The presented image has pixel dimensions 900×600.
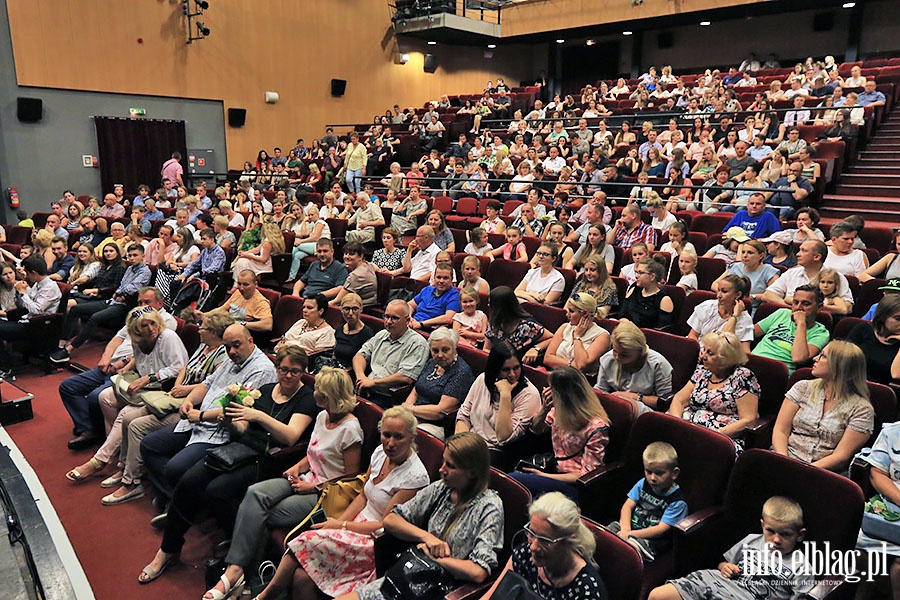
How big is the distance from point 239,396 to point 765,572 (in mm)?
2121

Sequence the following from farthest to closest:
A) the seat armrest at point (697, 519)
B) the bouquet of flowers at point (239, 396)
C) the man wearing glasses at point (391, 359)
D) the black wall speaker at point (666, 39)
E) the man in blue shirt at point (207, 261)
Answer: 1. the black wall speaker at point (666, 39)
2. the man in blue shirt at point (207, 261)
3. the man wearing glasses at point (391, 359)
4. the bouquet of flowers at point (239, 396)
5. the seat armrest at point (697, 519)

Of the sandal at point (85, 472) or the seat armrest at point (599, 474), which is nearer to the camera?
the seat armrest at point (599, 474)

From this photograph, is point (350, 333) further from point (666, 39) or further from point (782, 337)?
point (666, 39)

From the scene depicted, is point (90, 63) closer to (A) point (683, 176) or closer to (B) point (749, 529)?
(A) point (683, 176)

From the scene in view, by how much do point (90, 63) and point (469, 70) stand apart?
9506mm

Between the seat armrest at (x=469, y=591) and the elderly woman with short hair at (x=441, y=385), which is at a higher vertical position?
the elderly woman with short hair at (x=441, y=385)

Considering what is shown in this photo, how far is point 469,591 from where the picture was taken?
1.84 metres

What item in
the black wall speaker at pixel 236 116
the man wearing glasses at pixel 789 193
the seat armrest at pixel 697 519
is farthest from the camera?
the black wall speaker at pixel 236 116

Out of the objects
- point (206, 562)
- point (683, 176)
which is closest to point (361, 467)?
point (206, 562)

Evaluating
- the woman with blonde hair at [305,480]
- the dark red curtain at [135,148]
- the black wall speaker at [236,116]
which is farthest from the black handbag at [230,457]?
the black wall speaker at [236,116]

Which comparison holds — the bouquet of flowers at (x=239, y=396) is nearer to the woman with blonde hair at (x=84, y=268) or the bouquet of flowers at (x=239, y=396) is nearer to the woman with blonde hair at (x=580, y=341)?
the woman with blonde hair at (x=580, y=341)

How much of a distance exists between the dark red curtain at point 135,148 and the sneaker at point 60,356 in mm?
7179

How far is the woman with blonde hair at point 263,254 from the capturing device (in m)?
5.62

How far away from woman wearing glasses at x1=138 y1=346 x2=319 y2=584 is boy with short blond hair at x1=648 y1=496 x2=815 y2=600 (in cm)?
157
